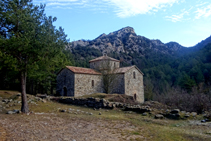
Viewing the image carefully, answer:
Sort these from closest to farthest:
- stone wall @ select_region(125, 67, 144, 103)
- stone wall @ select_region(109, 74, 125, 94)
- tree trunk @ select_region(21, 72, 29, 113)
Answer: tree trunk @ select_region(21, 72, 29, 113) → stone wall @ select_region(109, 74, 125, 94) → stone wall @ select_region(125, 67, 144, 103)

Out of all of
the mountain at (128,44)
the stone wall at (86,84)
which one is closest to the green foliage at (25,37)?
the stone wall at (86,84)

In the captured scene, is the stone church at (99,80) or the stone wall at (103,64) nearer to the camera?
the stone church at (99,80)

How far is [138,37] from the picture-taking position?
112 metres

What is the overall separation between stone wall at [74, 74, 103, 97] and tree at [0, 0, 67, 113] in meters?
13.4

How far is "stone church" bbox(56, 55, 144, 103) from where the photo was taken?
988 inches

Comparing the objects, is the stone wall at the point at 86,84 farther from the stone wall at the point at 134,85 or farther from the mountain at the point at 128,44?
the mountain at the point at 128,44

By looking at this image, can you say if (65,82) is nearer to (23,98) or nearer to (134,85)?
(134,85)

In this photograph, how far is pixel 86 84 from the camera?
26.1 meters

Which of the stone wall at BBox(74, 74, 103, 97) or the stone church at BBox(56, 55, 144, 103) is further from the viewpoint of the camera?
the stone church at BBox(56, 55, 144, 103)

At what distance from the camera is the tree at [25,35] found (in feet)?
33.3

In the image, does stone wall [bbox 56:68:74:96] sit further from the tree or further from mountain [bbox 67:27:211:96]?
mountain [bbox 67:27:211:96]

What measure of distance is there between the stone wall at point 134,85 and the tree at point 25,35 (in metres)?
18.1

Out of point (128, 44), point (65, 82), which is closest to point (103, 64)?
point (65, 82)

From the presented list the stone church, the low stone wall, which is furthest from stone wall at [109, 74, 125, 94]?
the low stone wall
